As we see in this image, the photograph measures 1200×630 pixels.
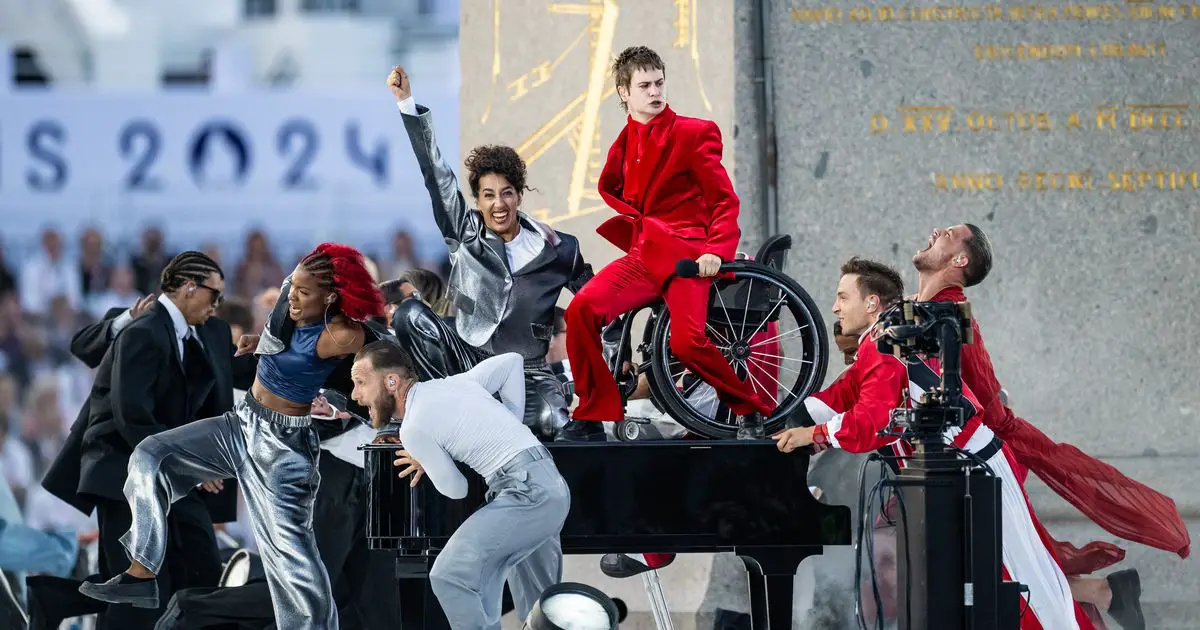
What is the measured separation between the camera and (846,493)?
626 centimetres

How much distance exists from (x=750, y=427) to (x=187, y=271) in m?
2.49

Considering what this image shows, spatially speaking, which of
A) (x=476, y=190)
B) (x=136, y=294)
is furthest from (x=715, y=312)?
(x=136, y=294)

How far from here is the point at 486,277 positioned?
18.4 feet

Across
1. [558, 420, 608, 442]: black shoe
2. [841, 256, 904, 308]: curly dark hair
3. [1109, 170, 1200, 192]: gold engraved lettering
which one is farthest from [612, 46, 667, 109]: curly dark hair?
[1109, 170, 1200, 192]: gold engraved lettering

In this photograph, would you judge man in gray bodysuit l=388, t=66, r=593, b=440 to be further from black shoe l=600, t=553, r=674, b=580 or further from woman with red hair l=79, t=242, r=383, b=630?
black shoe l=600, t=553, r=674, b=580

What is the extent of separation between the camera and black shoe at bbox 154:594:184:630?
19.3 feet

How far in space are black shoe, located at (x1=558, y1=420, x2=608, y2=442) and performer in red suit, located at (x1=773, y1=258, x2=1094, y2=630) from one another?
0.64 meters

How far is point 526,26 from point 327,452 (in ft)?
6.99

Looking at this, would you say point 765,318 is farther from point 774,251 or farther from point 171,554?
point 171,554

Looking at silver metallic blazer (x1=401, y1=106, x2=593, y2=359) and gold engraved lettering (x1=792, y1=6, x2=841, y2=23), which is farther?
gold engraved lettering (x1=792, y1=6, x2=841, y2=23)

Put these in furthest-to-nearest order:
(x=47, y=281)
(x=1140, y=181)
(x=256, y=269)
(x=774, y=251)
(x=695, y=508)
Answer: (x=47, y=281)
(x=256, y=269)
(x=1140, y=181)
(x=774, y=251)
(x=695, y=508)

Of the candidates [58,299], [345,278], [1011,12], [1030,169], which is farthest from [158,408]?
[58,299]

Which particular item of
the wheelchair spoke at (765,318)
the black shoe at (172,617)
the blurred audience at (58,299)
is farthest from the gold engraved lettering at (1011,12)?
the blurred audience at (58,299)

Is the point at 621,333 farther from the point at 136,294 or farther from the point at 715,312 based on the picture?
the point at 136,294
